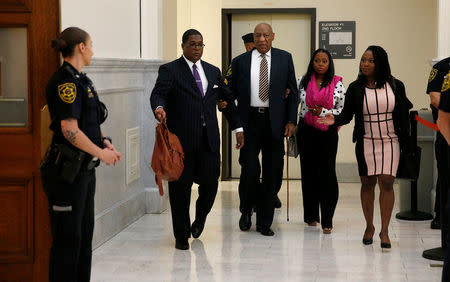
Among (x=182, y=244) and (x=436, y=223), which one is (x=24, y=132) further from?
(x=436, y=223)

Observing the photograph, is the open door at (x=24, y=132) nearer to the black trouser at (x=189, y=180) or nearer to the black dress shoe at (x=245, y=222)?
the black trouser at (x=189, y=180)

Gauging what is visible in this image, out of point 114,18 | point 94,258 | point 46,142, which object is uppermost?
point 114,18

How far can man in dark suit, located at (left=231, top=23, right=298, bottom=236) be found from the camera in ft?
24.6

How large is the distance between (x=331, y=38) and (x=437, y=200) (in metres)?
3.90

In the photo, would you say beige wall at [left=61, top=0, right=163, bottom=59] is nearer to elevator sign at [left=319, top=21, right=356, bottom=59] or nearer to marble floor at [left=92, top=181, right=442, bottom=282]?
marble floor at [left=92, top=181, right=442, bottom=282]

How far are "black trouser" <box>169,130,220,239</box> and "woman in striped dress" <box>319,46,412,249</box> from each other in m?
1.24

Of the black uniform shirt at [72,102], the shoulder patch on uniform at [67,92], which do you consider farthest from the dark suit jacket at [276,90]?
the shoulder patch on uniform at [67,92]

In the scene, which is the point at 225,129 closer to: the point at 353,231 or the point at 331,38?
the point at 331,38

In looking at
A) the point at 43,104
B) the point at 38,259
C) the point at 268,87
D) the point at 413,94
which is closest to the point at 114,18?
the point at 268,87

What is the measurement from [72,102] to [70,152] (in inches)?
10.9

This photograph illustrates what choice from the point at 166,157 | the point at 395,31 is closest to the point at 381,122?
the point at 166,157

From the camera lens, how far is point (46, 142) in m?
5.11

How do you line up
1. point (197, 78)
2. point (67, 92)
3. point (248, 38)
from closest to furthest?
point (67, 92)
point (197, 78)
point (248, 38)

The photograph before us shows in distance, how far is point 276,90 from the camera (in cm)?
748
